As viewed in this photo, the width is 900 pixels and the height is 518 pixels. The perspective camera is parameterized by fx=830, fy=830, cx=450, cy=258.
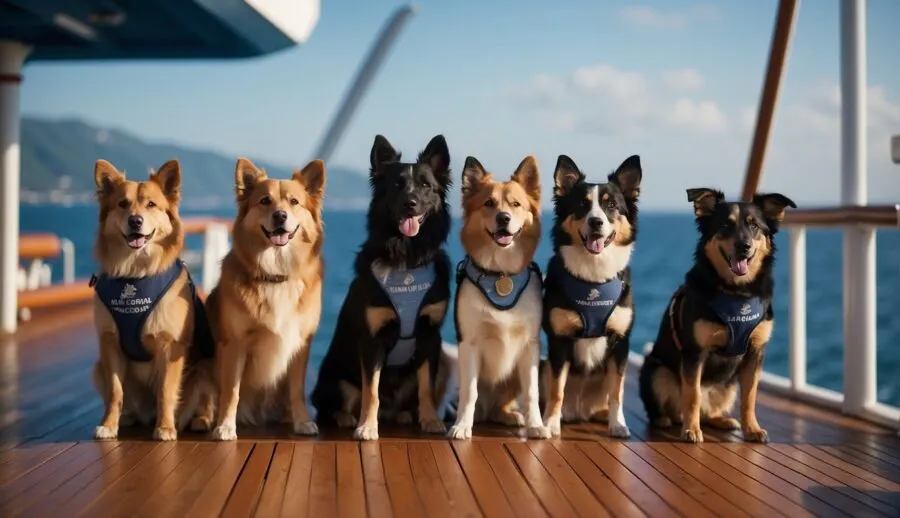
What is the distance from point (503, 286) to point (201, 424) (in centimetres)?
149

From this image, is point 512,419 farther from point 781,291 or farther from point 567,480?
point 781,291

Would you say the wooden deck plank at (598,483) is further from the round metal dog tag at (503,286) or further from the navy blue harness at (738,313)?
the navy blue harness at (738,313)

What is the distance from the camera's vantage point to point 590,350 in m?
3.66

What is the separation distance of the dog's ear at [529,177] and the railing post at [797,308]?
1805 mm

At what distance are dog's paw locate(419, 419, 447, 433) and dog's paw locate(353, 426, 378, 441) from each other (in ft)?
0.83

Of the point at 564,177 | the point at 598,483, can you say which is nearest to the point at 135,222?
the point at 564,177

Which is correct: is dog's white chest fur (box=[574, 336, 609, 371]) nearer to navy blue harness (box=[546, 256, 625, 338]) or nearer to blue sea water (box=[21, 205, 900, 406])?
navy blue harness (box=[546, 256, 625, 338])

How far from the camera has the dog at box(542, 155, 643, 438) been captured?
3.55 m

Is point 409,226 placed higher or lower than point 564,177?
lower

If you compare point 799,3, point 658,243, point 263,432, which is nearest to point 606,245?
point 263,432

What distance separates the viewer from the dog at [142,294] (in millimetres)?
3459

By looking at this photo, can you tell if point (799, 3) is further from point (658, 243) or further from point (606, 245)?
point (658, 243)

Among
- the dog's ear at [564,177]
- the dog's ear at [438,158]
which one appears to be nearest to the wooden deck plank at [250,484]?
the dog's ear at [438,158]

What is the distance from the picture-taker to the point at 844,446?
356 centimetres
